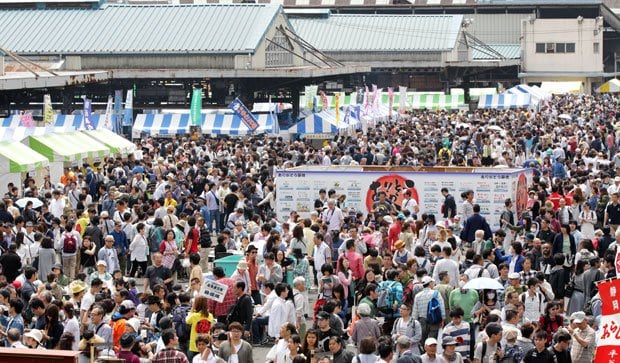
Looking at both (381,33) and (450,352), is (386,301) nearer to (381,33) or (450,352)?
(450,352)

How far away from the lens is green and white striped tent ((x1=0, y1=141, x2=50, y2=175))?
29672 mm

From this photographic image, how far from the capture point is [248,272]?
18688 mm

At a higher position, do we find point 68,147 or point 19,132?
point 19,132

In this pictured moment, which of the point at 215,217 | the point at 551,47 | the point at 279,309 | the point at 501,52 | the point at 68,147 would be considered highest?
the point at 501,52

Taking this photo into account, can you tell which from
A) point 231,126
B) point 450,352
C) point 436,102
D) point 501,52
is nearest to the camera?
point 450,352

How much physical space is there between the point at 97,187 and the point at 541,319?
17.8m

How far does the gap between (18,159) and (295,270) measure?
12.7m

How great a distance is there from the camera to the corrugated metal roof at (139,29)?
209 feet

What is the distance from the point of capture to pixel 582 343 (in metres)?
13.9

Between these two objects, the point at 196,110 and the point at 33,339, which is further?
the point at 196,110

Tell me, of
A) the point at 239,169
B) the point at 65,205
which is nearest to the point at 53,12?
the point at 239,169

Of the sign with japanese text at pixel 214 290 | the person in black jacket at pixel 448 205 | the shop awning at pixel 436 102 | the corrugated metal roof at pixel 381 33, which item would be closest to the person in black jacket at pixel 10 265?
the sign with japanese text at pixel 214 290

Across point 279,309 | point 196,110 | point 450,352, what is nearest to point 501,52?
point 196,110

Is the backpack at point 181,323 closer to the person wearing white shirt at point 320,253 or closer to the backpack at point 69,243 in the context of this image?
the person wearing white shirt at point 320,253
